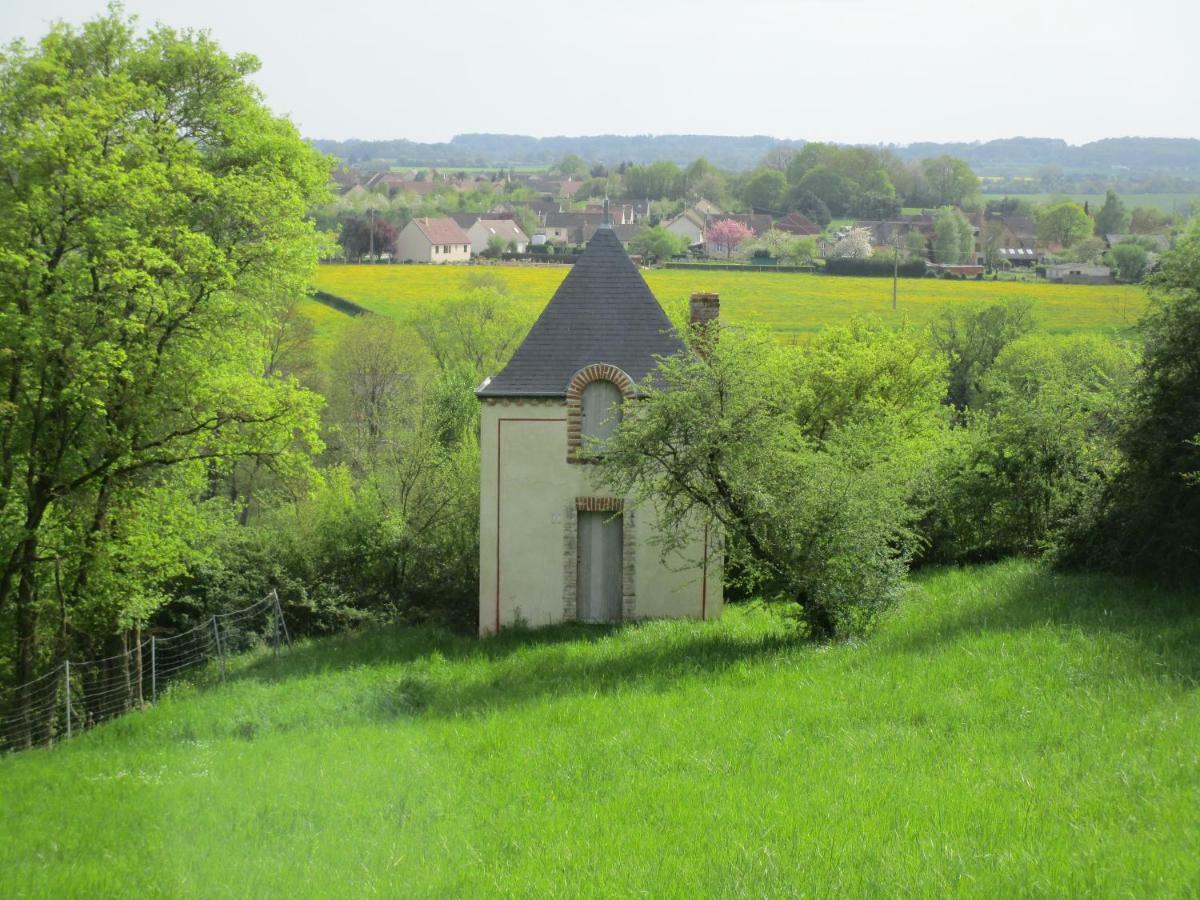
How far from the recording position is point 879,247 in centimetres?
11638

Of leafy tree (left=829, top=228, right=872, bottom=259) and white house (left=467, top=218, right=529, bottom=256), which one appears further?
white house (left=467, top=218, right=529, bottom=256)

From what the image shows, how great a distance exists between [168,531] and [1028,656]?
1641 cm

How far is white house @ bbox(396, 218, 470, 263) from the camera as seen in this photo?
4173 inches

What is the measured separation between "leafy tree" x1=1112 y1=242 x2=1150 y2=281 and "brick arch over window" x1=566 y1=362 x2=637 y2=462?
76932mm

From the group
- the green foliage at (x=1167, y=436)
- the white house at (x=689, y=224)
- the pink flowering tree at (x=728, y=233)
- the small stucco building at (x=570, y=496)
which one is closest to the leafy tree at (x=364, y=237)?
the pink flowering tree at (x=728, y=233)

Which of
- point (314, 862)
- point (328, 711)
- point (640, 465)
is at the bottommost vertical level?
point (328, 711)

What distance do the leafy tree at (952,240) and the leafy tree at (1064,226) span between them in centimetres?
1746

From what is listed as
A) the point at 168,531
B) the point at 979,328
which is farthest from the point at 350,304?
the point at 168,531

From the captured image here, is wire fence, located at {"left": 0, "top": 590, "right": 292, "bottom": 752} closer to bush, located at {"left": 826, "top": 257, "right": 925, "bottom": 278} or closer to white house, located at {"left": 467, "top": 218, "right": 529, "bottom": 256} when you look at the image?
bush, located at {"left": 826, "top": 257, "right": 925, "bottom": 278}

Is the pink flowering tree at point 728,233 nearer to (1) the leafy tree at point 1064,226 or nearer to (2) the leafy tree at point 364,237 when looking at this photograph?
(2) the leafy tree at point 364,237

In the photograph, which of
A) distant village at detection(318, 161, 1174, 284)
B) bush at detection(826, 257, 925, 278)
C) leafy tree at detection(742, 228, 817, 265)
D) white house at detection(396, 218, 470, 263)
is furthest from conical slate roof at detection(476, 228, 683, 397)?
white house at detection(396, 218, 470, 263)

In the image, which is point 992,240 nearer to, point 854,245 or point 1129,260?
point 854,245

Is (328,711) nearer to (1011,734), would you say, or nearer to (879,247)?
(1011,734)

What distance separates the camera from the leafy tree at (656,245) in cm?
9838
